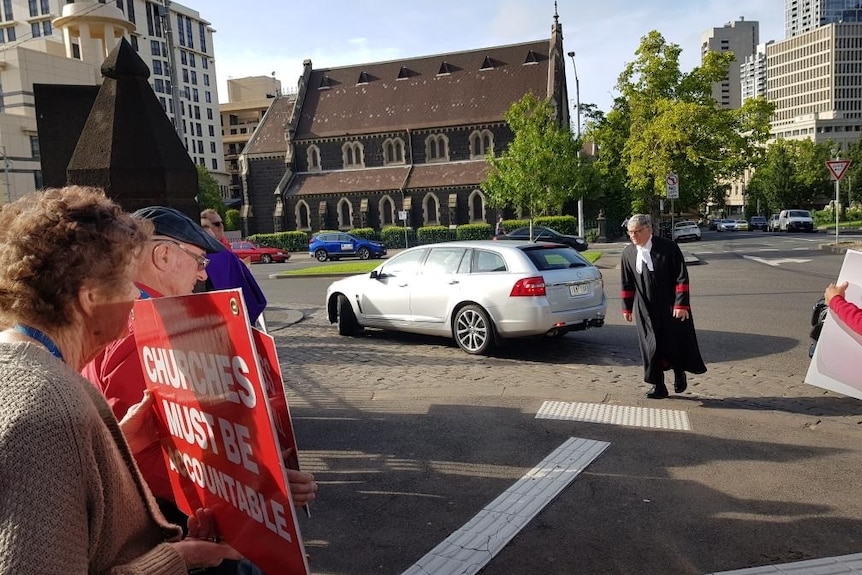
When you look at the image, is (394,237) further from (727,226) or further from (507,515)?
(507,515)

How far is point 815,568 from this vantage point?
10.8 ft

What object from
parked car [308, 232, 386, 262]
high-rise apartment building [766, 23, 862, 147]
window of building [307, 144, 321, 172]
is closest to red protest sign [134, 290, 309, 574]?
parked car [308, 232, 386, 262]

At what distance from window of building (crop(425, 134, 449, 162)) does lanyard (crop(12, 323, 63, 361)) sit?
52233 millimetres

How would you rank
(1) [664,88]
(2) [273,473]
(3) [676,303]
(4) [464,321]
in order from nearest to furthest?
(2) [273,473] → (3) [676,303] → (4) [464,321] → (1) [664,88]

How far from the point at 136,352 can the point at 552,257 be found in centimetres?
721

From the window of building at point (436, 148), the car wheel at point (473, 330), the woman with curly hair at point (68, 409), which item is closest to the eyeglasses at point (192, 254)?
the woman with curly hair at point (68, 409)

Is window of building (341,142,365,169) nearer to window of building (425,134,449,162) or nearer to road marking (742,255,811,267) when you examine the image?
window of building (425,134,449,162)

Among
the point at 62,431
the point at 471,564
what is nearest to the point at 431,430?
the point at 471,564

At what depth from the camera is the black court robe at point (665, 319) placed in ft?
21.0

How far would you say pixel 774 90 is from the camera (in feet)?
541

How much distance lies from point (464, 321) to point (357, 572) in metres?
5.82

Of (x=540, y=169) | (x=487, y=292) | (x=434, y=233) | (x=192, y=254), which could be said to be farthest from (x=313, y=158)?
(x=192, y=254)

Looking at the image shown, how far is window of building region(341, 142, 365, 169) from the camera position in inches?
2133

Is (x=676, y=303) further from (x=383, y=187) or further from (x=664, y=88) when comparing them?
(x=383, y=187)
